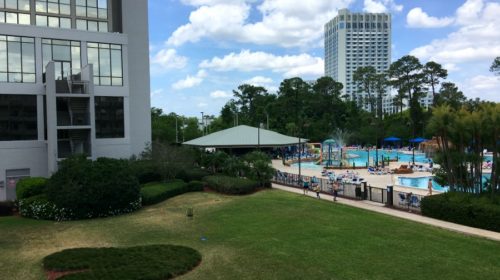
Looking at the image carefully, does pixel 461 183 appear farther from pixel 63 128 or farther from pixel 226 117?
pixel 226 117

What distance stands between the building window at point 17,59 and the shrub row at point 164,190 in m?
13.6

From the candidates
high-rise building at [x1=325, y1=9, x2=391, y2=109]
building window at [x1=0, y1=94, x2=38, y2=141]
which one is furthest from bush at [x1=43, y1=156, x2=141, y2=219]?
high-rise building at [x1=325, y1=9, x2=391, y2=109]

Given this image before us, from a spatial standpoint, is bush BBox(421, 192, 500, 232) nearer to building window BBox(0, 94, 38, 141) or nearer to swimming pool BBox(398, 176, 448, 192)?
swimming pool BBox(398, 176, 448, 192)

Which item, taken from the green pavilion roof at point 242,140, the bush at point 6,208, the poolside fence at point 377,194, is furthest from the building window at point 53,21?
the poolside fence at point 377,194

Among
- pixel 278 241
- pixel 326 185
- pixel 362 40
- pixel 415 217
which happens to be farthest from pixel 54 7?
pixel 362 40

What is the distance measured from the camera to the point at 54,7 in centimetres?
3647

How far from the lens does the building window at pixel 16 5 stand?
113 ft

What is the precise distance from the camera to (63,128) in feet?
108

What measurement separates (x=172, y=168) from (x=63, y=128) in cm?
916

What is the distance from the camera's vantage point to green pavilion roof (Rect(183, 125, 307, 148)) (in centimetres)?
5622

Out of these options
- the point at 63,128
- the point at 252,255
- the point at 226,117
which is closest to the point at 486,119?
the point at 252,255

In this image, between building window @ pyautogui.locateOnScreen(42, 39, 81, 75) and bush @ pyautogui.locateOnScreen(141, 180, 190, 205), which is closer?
bush @ pyautogui.locateOnScreen(141, 180, 190, 205)

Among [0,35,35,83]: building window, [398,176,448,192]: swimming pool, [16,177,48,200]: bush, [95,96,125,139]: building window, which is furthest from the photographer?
[398,176,448,192]: swimming pool

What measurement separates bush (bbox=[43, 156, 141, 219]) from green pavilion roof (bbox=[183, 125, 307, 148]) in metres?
29.1
